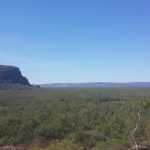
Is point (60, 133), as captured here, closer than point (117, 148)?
No

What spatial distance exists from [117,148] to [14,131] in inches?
812

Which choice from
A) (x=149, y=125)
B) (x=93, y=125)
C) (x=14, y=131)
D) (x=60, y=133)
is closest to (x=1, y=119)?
(x=14, y=131)

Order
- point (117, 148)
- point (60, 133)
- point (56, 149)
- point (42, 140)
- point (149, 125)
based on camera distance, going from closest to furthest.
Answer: point (56, 149)
point (117, 148)
point (149, 125)
point (42, 140)
point (60, 133)

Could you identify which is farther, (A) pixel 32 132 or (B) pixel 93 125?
(B) pixel 93 125

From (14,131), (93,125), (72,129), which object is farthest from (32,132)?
(93,125)

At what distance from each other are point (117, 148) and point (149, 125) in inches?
239

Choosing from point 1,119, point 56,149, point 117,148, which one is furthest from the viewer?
point 1,119

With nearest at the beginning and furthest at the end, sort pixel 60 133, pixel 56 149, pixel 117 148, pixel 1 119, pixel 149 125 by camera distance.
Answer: pixel 56 149
pixel 117 148
pixel 149 125
pixel 60 133
pixel 1 119

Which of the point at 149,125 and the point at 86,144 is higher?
the point at 149,125

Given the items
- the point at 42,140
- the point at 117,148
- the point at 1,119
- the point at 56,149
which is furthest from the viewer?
the point at 1,119

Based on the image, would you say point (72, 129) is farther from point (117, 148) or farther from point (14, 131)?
point (117, 148)

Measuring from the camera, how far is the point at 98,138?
4475 cm

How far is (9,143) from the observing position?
45.3 metres

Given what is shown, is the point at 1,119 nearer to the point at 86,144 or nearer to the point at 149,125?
the point at 86,144
